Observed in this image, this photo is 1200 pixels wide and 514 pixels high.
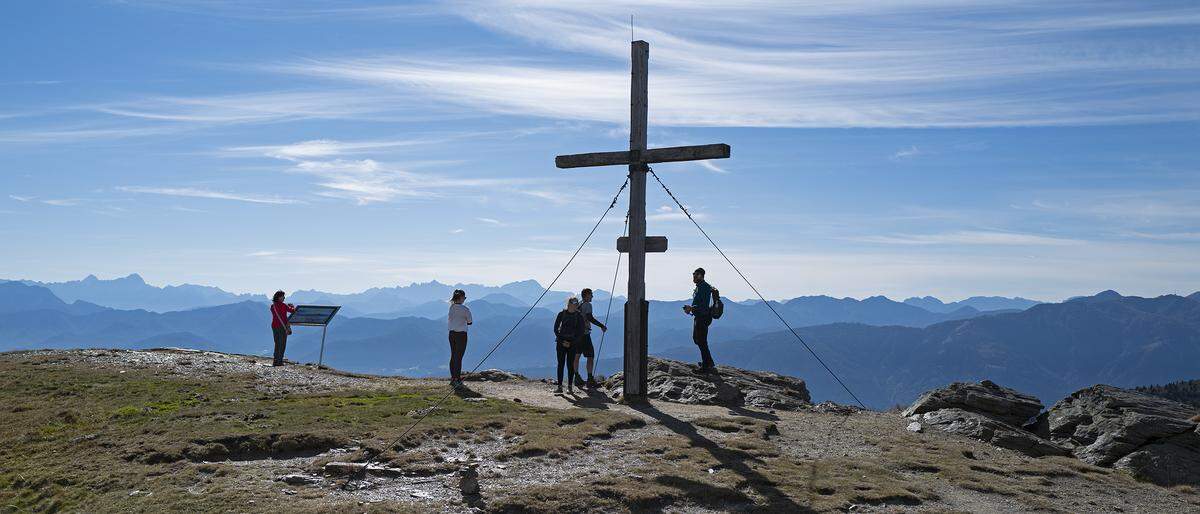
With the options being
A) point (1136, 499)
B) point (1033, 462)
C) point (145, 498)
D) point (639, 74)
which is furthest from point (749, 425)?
point (145, 498)

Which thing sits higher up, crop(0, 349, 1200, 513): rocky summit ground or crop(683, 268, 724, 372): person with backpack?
crop(683, 268, 724, 372): person with backpack

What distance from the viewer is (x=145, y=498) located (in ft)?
33.3

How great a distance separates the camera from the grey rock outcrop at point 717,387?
19.3 m

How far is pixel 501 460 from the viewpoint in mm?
12219

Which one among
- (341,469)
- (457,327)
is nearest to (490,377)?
(457,327)

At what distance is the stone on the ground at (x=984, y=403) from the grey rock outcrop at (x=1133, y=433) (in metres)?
0.58

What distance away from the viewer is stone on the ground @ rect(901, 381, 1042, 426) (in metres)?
18.0

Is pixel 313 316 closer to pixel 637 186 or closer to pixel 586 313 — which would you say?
pixel 586 313

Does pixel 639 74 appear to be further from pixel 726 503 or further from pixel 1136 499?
pixel 1136 499

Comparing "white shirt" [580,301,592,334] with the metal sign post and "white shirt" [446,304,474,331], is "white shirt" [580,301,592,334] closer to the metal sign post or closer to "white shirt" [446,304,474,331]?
"white shirt" [446,304,474,331]

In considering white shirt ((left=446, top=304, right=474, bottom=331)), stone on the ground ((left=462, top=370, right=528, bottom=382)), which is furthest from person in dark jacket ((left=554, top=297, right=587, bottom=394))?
stone on the ground ((left=462, top=370, right=528, bottom=382))

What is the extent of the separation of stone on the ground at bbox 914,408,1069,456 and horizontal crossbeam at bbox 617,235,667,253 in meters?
6.93

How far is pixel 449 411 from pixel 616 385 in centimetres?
608

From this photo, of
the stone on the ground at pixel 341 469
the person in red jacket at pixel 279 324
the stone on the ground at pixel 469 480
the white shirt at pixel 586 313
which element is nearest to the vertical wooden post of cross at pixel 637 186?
the white shirt at pixel 586 313
